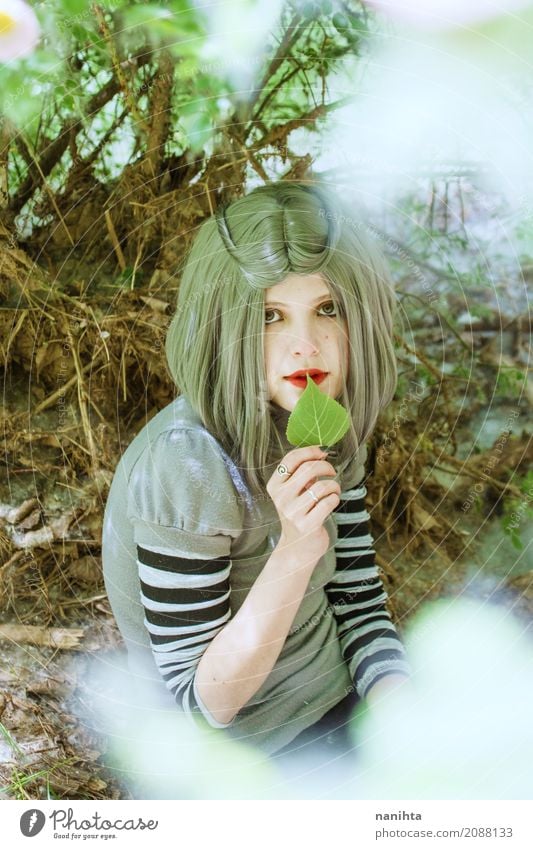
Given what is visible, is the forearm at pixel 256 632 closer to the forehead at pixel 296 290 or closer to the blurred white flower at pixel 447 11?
the forehead at pixel 296 290

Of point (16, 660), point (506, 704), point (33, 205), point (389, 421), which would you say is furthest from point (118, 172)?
point (506, 704)

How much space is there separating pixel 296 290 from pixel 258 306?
0.03 meters

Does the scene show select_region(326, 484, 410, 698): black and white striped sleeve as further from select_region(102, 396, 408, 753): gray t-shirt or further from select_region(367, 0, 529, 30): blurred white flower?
select_region(367, 0, 529, 30): blurred white flower

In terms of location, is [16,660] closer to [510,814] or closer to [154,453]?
[154,453]

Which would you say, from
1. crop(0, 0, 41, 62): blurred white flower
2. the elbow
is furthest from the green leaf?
crop(0, 0, 41, 62): blurred white flower

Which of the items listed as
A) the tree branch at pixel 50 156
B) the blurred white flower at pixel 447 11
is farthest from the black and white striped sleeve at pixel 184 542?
the blurred white flower at pixel 447 11

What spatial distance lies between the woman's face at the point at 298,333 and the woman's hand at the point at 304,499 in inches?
1.5

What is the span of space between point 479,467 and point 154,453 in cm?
25

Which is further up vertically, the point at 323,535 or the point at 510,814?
the point at 323,535

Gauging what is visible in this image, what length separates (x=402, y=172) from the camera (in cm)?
56

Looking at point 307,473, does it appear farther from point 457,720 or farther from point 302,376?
point 457,720

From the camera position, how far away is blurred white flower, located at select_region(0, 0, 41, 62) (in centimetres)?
55

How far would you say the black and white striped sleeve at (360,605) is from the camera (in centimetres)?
57

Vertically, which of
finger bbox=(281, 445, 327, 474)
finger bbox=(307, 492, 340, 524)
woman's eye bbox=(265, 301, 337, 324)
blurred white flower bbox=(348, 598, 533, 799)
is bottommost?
blurred white flower bbox=(348, 598, 533, 799)
